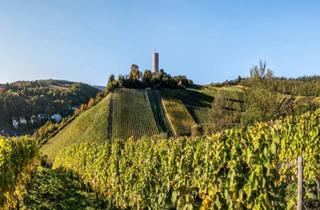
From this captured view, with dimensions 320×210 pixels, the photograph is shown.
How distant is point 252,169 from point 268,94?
54367 mm

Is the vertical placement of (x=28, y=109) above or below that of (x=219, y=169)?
below

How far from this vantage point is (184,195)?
→ 7.16 m

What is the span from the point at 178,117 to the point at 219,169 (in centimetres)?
5624

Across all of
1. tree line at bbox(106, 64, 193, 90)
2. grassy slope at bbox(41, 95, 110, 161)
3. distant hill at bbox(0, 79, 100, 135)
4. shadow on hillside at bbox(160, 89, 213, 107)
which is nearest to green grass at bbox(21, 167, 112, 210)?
grassy slope at bbox(41, 95, 110, 161)

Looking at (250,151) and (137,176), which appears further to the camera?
(137,176)

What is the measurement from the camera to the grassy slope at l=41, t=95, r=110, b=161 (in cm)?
5447

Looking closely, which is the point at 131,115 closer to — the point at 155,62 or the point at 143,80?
the point at 143,80

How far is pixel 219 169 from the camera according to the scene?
24.7ft

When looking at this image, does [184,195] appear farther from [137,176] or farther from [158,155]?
[137,176]

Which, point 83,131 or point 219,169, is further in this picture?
point 83,131

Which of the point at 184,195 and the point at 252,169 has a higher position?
the point at 252,169

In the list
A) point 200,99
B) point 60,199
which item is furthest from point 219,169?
point 200,99

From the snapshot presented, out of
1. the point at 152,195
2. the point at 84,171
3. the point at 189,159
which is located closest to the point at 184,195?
the point at 189,159

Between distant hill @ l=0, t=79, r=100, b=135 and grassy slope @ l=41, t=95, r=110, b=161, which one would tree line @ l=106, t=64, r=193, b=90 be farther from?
distant hill @ l=0, t=79, r=100, b=135
